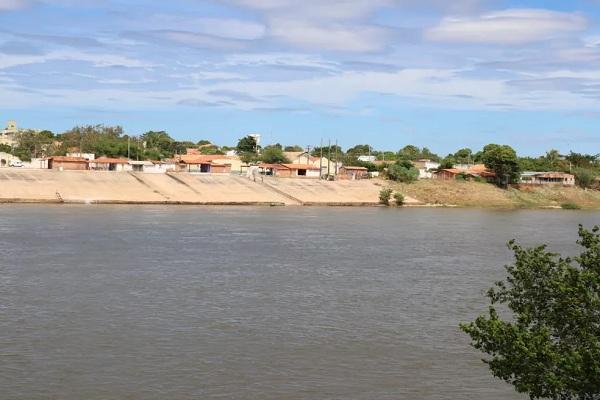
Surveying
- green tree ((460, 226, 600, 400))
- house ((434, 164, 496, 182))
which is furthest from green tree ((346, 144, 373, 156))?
green tree ((460, 226, 600, 400))

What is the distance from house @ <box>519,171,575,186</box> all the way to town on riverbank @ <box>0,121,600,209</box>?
16cm

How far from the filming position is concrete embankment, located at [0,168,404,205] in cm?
7519

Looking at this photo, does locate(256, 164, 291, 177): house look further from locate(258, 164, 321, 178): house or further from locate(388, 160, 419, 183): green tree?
locate(388, 160, 419, 183): green tree

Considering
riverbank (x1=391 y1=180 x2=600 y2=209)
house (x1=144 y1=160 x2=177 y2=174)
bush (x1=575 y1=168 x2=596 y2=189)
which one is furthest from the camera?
bush (x1=575 y1=168 x2=596 y2=189)

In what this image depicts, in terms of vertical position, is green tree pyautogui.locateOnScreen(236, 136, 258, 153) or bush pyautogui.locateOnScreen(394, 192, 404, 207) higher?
green tree pyautogui.locateOnScreen(236, 136, 258, 153)

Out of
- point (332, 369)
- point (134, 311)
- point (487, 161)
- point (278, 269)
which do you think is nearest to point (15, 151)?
point (487, 161)

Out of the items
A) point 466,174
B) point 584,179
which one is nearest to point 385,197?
point 466,174

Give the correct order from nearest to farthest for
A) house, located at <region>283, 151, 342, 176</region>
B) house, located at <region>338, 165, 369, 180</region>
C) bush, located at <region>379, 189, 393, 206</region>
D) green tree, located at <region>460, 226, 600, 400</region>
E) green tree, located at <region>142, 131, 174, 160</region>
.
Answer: green tree, located at <region>460, 226, 600, 400</region> → bush, located at <region>379, 189, 393, 206</region> → house, located at <region>338, 165, 369, 180</region> → house, located at <region>283, 151, 342, 176</region> → green tree, located at <region>142, 131, 174, 160</region>

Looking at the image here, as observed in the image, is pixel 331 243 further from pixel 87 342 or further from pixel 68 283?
pixel 87 342

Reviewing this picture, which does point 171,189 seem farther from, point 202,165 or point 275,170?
point 275,170

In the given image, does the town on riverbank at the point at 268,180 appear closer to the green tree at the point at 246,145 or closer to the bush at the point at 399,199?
the bush at the point at 399,199

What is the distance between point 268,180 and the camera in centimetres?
9394

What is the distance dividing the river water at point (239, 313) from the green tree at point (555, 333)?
16.6 feet

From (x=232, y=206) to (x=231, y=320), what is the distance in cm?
5630
